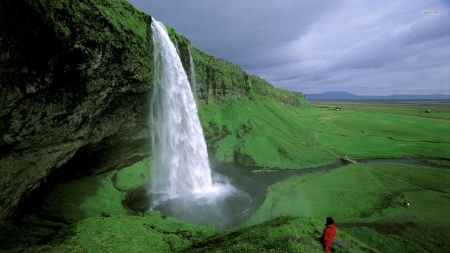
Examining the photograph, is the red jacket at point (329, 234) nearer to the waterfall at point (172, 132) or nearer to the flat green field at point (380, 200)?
the flat green field at point (380, 200)

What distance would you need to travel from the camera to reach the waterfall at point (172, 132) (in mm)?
26219

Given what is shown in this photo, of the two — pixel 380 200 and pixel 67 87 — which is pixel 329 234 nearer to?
pixel 67 87

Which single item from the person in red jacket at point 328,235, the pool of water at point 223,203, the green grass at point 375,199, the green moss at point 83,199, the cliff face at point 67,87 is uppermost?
the cliff face at point 67,87

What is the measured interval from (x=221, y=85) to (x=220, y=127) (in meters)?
11.7

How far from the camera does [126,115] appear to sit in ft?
81.3

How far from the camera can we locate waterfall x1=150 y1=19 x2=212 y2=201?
2622 centimetres

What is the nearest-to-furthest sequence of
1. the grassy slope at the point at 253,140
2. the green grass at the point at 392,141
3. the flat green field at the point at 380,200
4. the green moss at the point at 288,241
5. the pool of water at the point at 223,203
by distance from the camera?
1. the green moss at the point at 288,241
2. the flat green field at the point at 380,200
3. the pool of water at the point at 223,203
4. the grassy slope at the point at 253,140
5. the green grass at the point at 392,141

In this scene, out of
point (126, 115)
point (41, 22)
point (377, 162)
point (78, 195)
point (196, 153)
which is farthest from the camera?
point (377, 162)

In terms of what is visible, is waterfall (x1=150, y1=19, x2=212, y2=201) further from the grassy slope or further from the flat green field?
the grassy slope

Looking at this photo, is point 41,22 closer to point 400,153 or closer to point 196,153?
point 196,153

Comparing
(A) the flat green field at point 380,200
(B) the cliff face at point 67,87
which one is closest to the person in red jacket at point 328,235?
(A) the flat green field at point 380,200

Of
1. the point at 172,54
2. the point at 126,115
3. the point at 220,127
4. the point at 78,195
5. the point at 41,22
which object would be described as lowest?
the point at 78,195

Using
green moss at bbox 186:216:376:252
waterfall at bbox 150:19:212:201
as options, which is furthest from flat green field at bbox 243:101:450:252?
waterfall at bbox 150:19:212:201

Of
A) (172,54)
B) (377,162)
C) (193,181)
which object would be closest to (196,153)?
(193,181)
